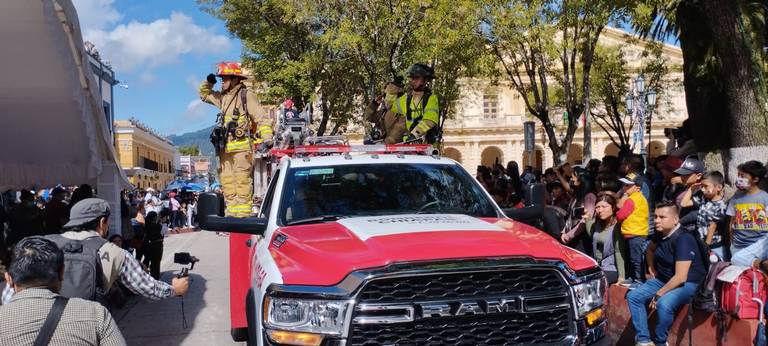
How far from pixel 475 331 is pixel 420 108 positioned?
4.25 meters

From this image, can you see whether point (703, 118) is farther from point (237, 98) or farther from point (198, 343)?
point (198, 343)

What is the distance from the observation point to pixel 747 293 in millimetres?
5324

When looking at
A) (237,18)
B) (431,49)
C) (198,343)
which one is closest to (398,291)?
(198,343)

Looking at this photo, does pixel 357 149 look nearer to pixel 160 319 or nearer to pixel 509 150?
pixel 160 319

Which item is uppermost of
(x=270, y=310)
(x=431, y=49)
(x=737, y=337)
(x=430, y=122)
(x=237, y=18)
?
(x=237, y=18)

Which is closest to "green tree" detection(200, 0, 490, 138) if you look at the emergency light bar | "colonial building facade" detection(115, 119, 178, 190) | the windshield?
the emergency light bar

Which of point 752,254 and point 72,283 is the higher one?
point 72,283

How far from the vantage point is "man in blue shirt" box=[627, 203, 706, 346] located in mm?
5863

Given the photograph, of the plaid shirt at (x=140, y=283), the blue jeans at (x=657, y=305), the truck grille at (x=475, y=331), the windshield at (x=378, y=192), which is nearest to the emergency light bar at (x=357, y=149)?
the windshield at (x=378, y=192)

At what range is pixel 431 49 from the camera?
747 inches

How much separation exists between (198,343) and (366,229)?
3.91 metres

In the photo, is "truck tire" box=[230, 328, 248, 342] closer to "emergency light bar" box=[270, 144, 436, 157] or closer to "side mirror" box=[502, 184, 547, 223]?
"emergency light bar" box=[270, 144, 436, 157]

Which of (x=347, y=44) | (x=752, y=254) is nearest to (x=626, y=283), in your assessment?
(x=752, y=254)

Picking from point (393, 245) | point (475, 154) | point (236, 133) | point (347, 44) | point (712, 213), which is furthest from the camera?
point (475, 154)
